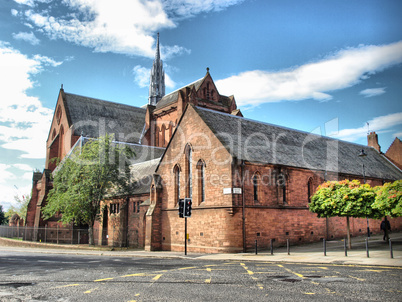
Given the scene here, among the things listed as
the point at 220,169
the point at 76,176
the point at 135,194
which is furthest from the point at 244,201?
the point at 76,176

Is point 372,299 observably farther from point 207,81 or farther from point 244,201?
point 207,81

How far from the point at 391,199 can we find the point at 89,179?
24254 millimetres

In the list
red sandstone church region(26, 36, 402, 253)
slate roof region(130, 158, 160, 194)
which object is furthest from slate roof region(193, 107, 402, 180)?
slate roof region(130, 158, 160, 194)

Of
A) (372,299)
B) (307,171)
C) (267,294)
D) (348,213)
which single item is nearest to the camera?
(372,299)

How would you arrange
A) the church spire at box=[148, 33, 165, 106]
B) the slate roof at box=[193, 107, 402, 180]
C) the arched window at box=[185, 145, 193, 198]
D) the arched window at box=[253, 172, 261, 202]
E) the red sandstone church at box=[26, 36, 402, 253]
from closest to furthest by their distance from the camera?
the red sandstone church at box=[26, 36, 402, 253] → the arched window at box=[253, 172, 261, 202] → the slate roof at box=[193, 107, 402, 180] → the arched window at box=[185, 145, 193, 198] → the church spire at box=[148, 33, 165, 106]

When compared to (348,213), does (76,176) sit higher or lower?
higher

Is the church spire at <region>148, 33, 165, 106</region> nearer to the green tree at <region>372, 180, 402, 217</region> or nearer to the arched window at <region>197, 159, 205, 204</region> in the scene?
the arched window at <region>197, 159, 205, 204</region>

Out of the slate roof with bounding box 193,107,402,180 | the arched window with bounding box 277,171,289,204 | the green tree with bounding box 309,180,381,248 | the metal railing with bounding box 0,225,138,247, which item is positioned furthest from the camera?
the metal railing with bounding box 0,225,138,247

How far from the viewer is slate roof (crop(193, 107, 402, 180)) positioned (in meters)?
26.2

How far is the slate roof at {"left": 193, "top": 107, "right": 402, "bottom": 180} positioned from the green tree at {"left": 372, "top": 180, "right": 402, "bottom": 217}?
26.0ft

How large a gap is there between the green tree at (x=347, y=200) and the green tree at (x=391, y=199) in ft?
4.18

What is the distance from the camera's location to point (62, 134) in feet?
180

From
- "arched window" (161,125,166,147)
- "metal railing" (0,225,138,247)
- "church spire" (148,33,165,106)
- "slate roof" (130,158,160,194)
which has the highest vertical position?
"church spire" (148,33,165,106)

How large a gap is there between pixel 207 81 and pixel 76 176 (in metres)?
30.0
